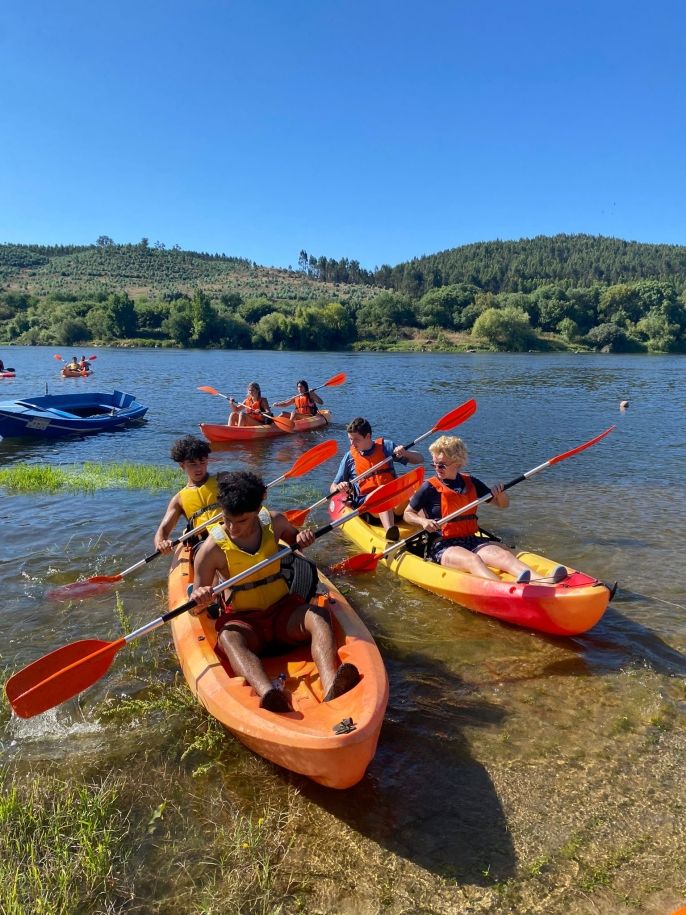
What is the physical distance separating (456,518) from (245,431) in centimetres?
906

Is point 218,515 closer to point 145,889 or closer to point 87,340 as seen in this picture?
point 145,889

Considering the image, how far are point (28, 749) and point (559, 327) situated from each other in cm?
8280

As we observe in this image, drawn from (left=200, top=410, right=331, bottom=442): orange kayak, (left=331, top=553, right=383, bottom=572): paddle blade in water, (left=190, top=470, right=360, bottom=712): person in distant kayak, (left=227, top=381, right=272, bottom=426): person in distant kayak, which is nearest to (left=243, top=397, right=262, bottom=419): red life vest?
(left=227, top=381, right=272, bottom=426): person in distant kayak

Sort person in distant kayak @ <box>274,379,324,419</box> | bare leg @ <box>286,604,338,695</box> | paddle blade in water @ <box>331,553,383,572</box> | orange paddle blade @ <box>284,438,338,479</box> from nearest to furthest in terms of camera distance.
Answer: bare leg @ <box>286,604,338,695</box>
paddle blade in water @ <box>331,553,383,572</box>
orange paddle blade @ <box>284,438,338,479</box>
person in distant kayak @ <box>274,379,324,419</box>

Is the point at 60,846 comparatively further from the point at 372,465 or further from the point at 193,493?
the point at 372,465

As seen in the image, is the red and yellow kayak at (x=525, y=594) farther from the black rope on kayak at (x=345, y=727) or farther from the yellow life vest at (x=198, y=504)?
the black rope on kayak at (x=345, y=727)

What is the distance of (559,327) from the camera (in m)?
77.9

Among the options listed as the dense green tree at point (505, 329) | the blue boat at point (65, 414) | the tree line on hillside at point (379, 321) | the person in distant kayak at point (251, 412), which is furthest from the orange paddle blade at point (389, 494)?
the dense green tree at point (505, 329)

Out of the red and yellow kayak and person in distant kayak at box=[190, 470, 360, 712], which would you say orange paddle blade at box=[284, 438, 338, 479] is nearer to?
the red and yellow kayak

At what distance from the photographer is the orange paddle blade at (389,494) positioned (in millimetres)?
5730

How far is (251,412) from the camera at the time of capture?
570 inches

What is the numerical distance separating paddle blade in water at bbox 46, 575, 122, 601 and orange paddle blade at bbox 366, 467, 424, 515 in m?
2.60

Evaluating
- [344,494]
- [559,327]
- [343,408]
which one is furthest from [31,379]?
[559,327]

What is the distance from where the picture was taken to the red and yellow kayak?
177 inches
